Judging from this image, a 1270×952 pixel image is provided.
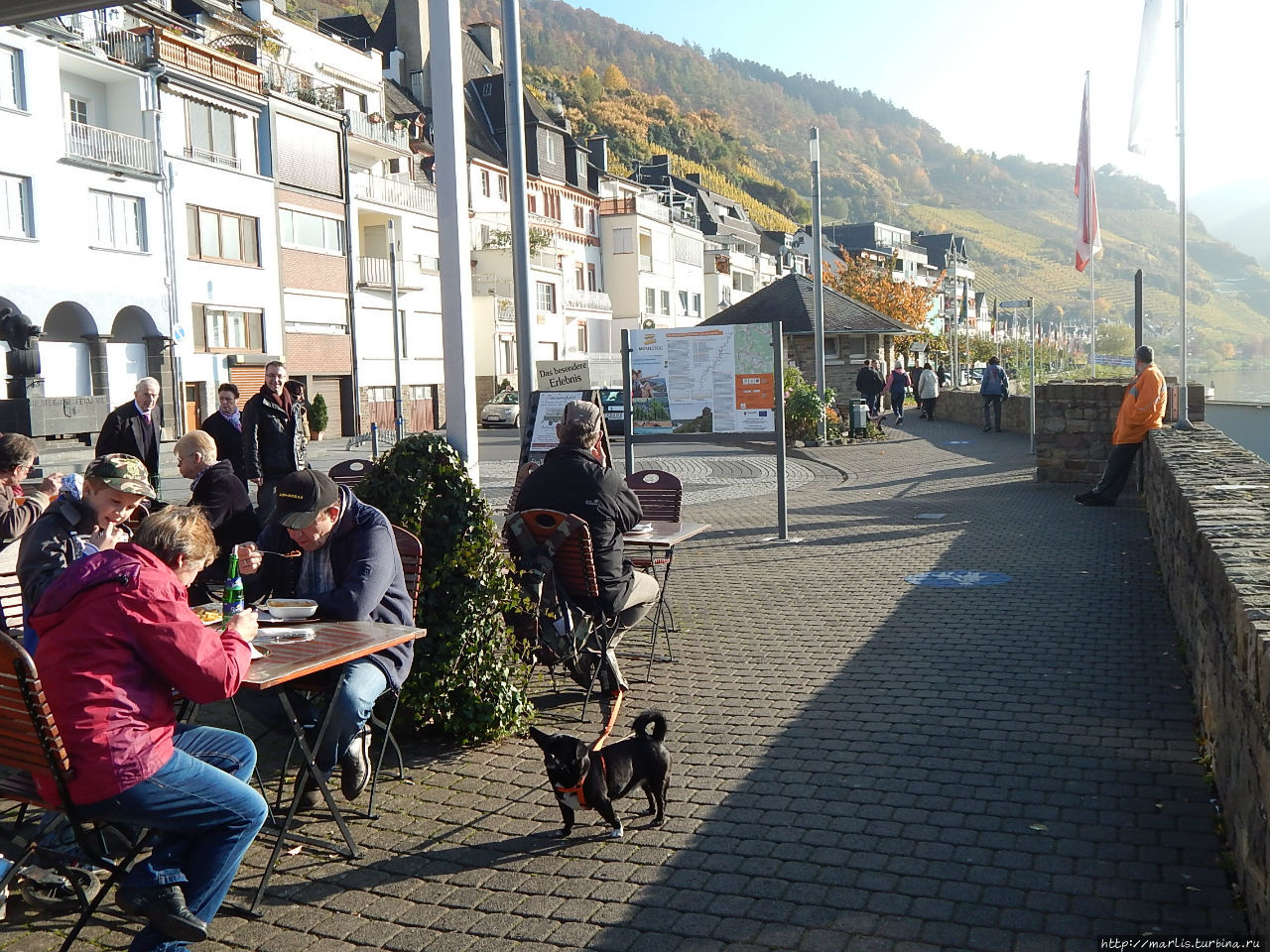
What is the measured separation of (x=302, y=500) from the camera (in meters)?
4.89

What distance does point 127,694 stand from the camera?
11.4ft

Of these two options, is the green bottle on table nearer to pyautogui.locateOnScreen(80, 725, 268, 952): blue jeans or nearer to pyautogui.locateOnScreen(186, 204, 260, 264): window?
pyautogui.locateOnScreen(80, 725, 268, 952): blue jeans

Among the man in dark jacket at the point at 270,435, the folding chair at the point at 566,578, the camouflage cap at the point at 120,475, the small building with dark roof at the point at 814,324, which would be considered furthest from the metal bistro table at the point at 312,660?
the small building with dark roof at the point at 814,324

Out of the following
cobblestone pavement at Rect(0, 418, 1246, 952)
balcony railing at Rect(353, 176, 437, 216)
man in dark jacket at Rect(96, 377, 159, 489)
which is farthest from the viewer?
balcony railing at Rect(353, 176, 437, 216)

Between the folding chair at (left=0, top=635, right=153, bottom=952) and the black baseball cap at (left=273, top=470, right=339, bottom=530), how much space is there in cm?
144

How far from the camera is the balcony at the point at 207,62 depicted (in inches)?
1428

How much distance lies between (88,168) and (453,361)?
31.4 meters

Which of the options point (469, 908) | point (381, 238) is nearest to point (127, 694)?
point (469, 908)

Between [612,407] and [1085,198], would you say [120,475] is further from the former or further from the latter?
[612,407]

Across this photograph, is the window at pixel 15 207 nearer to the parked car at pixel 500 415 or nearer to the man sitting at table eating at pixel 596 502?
the parked car at pixel 500 415

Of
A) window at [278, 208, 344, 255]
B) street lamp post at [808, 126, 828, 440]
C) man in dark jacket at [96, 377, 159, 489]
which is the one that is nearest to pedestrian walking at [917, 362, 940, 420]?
street lamp post at [808, 126, 828, 440]

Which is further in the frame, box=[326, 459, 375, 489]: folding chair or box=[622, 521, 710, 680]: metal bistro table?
box=[326, 459, 375, 489]: folding chair

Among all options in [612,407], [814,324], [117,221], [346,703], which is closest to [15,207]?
[117,221]

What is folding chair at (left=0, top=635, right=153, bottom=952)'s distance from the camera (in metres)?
3.31
